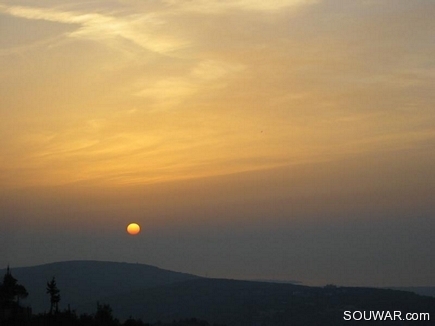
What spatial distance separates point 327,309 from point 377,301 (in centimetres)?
1373

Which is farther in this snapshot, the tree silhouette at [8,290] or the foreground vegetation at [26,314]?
→ the tree silhouette at [8,290]

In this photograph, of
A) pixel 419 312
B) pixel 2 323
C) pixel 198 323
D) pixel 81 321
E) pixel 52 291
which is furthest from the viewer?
pixel 419 312

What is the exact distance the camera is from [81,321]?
77.8 meters

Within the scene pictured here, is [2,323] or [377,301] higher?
[377,301]

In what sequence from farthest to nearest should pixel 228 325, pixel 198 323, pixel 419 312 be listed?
pixel 228 325 → pixel 419 312 → pixel 198 323

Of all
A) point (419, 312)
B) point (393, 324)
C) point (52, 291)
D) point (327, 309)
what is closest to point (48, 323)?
point (52, 291)

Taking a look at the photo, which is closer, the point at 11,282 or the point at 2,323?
the point at 2,323

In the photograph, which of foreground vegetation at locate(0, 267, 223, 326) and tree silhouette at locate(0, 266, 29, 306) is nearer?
foreground vegetation at locate(0, 267, 223, 326)

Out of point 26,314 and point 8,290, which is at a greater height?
point 8,290

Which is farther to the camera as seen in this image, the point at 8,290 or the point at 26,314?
the point at 26,314

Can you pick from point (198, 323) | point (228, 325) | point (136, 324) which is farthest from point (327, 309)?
point (136, 324)

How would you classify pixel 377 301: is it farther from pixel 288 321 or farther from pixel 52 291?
pixel 52 291

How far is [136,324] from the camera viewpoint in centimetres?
8131

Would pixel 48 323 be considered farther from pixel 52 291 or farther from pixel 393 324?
pixel 393 324
